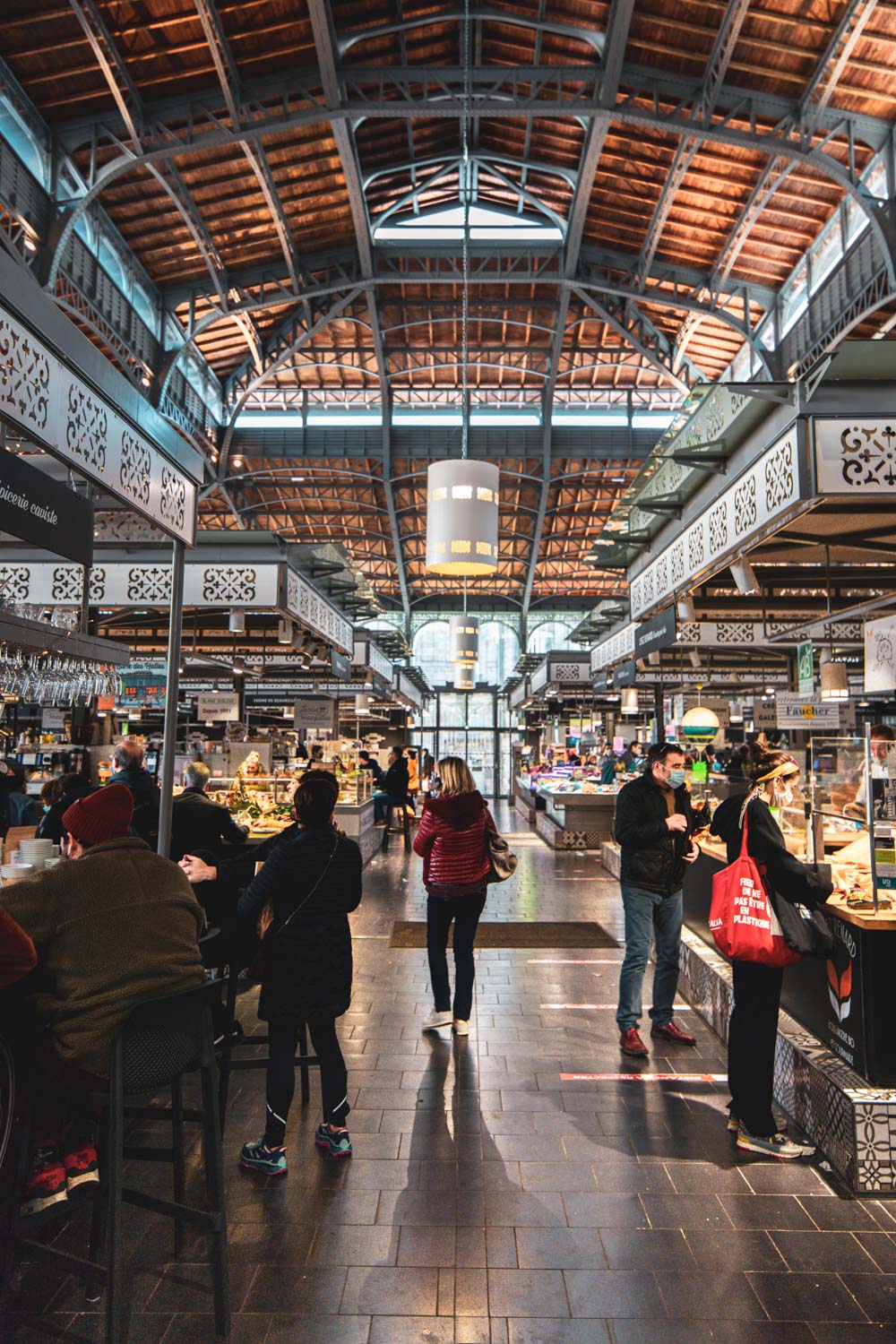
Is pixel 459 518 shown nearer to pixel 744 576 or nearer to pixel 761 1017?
pixel 744 576

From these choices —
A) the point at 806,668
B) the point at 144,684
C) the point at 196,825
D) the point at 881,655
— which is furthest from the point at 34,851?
the point at 144,684

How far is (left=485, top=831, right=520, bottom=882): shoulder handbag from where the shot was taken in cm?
523

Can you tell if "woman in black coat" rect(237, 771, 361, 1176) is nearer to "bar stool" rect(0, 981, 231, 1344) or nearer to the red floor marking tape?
"bar stool" rect(0, 981, 231, 1344)

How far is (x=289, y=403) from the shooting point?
88.1 ft

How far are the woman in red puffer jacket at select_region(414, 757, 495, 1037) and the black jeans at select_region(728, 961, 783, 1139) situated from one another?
68.6 inches

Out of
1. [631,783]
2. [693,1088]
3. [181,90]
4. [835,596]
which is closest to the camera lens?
[693,1088]

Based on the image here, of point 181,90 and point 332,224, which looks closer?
point 181,90

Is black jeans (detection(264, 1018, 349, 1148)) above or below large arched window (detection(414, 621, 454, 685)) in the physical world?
below

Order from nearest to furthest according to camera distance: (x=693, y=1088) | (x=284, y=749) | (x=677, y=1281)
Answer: (x=677, y=1281), (x=693, y=1088), (x=284, y=749)

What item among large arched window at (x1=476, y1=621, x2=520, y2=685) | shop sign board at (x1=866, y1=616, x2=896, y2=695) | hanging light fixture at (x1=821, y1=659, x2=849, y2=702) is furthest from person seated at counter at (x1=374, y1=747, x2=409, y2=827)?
large arched window at (x1=476, y1=621, x2=520, y2=685)

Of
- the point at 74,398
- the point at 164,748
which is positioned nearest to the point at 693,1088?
the point at 164,748

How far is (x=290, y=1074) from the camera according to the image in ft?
12.0

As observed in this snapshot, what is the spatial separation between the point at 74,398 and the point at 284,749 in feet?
48.5

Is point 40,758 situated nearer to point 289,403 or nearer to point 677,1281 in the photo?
point 289,403
